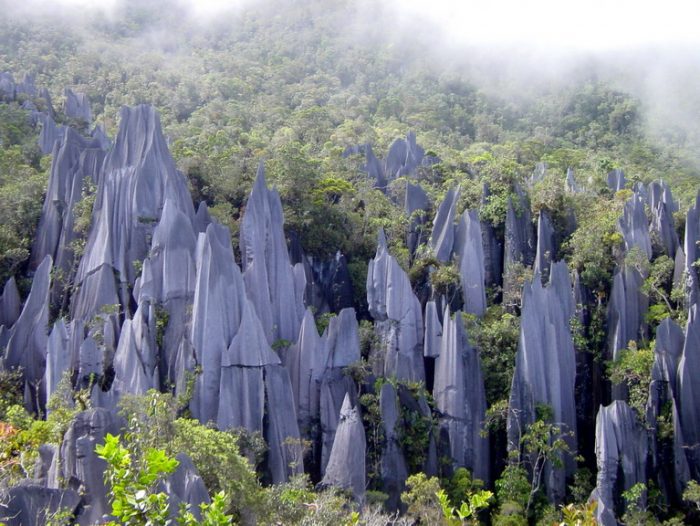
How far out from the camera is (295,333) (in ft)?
72.6

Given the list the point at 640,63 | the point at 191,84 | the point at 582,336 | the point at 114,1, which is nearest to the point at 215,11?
the point at 114,1

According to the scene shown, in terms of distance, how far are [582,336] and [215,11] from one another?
230 feet

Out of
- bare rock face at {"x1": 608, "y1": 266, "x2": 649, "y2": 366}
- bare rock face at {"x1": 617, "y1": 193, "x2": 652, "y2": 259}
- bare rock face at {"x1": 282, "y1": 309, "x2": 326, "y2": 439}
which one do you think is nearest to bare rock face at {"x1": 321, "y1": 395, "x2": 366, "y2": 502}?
bare rock face at {"x1": 282, "y1": 309, "x2": 326, "y2": 439}

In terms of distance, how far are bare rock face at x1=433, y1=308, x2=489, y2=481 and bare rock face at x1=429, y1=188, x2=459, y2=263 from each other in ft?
14.7

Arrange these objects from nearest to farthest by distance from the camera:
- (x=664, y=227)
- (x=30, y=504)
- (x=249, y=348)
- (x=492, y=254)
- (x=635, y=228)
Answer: (x=30, y=504), (x=249, y=348), (x=635, y=228), (x=664, y=227), (x=492, y=254)

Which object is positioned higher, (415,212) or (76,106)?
(76,106)

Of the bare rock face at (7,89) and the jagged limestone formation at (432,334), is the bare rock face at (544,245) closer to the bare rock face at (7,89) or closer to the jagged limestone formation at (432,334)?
the jagged limestone formation at (432,334)

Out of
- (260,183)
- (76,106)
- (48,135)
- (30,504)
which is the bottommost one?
(30,504)

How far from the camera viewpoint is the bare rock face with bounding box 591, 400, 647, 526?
1859 centimetres

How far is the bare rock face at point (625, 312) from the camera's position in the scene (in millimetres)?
22859

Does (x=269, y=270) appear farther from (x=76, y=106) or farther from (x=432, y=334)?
(x=76, y=106)

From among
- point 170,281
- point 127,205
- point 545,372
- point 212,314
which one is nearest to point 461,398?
point 545,372

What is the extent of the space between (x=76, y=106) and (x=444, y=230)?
2494cm

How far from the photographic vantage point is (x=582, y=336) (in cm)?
2311
